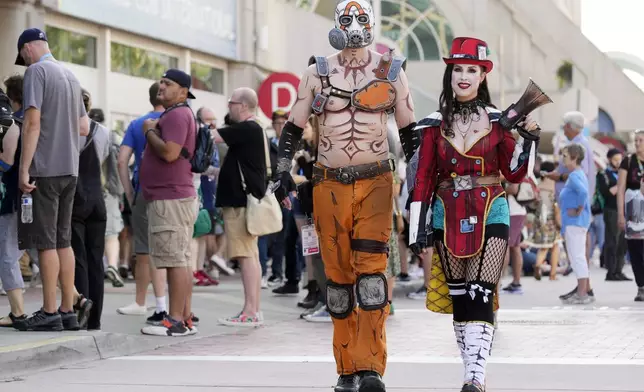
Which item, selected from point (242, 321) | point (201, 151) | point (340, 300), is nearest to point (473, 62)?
point (340, 300)

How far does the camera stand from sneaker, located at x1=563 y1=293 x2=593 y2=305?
52.2ft

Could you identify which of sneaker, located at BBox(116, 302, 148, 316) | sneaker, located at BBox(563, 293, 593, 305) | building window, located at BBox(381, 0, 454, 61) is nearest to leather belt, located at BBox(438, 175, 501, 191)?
sneaker, located at BBox(116, 302, 148, 316)

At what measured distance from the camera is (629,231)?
52.7ft

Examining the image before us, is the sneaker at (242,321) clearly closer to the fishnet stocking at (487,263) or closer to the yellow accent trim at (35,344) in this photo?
the yellow accent trim at (35,344)

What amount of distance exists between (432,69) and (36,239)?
122 ft

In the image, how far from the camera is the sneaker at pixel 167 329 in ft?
36.5

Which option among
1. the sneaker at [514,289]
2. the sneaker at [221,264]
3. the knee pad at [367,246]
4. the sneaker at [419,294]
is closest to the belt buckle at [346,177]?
the knee pad at [367,246]

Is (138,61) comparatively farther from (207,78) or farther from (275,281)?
(275,281)

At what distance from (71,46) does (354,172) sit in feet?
39.3

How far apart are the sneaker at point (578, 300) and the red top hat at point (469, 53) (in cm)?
827

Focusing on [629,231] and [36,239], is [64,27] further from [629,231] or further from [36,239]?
[36,239]

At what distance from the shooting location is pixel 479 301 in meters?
7.78

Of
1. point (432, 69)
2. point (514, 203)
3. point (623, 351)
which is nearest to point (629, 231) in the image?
point (514, 203)

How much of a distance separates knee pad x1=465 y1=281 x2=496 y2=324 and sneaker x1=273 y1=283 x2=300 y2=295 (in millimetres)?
7972
